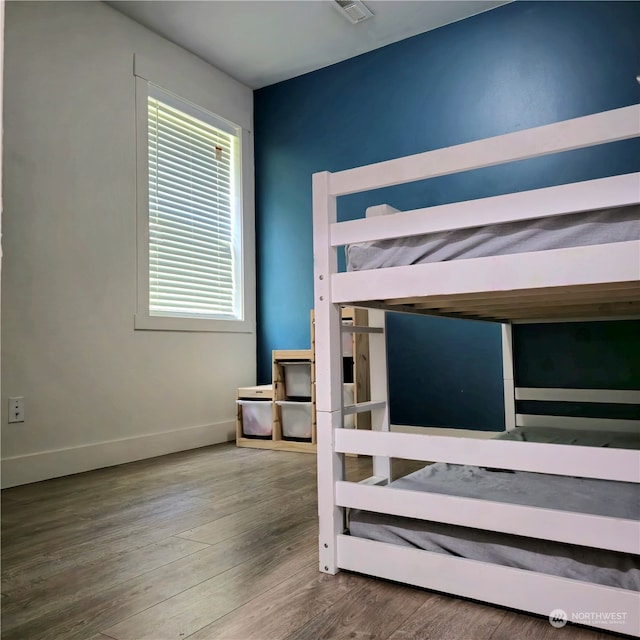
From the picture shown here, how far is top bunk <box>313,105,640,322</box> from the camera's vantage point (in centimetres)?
97

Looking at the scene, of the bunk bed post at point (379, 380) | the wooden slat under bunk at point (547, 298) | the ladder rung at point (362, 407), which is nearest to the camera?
the wooden slat under bunk at point (547, 298)

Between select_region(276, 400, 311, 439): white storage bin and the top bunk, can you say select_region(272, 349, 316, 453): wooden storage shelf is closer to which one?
select_region(276, 400, 311, 439): white storage bin

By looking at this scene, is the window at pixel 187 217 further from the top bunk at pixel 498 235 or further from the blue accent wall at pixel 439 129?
the top bunk at pixel 498 235

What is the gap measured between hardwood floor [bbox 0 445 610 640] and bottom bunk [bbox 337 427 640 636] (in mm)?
38

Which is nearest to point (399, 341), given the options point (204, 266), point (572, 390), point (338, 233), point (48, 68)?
point (572, 390)

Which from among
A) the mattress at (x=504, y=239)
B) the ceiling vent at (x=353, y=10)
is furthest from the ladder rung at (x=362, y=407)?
the ceiling vent at (x=353, y=10)

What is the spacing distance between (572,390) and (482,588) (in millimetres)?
1474

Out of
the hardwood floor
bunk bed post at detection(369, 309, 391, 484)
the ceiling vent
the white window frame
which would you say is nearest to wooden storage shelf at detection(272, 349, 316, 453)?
the white window frame

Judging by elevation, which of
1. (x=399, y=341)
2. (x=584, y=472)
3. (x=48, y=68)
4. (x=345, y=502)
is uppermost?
(x=48, y=68)

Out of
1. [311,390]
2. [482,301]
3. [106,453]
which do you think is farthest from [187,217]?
[482,301]

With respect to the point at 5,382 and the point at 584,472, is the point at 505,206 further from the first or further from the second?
the point at 5,382

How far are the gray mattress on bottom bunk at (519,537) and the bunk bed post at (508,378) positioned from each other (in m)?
0.89

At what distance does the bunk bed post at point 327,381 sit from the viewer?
47.8 inches

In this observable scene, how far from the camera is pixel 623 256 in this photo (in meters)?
0.94
